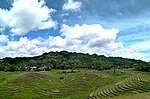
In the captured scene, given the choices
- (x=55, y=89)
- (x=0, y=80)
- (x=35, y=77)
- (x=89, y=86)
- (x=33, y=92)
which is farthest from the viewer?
(x=35, y=77)

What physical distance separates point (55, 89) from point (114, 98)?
45712 millimetres

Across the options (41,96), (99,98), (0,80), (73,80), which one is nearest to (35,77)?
(73,80)

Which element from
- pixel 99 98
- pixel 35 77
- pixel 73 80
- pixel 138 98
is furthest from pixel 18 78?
pixel 138 98

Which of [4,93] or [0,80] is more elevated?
[0,80]

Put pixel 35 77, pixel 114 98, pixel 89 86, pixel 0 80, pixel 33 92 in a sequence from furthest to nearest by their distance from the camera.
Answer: pixel 35 77 → pixel 89 86 → pixel 33 92 → pixel 114 98 → pixel 0 80

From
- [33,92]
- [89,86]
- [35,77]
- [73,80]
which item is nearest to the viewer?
[33,92]

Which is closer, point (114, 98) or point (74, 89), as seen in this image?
point (114, 98)

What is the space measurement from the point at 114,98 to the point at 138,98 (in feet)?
Result: 30.9

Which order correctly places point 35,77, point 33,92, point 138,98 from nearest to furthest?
point 138,98 < point 33,92 < point 35,77

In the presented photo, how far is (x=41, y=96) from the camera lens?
107375 mm

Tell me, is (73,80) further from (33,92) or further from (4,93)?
(4,93)

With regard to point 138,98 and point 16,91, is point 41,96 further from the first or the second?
point 138,98

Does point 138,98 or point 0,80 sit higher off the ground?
point 0,80

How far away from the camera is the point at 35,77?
166000 mm
